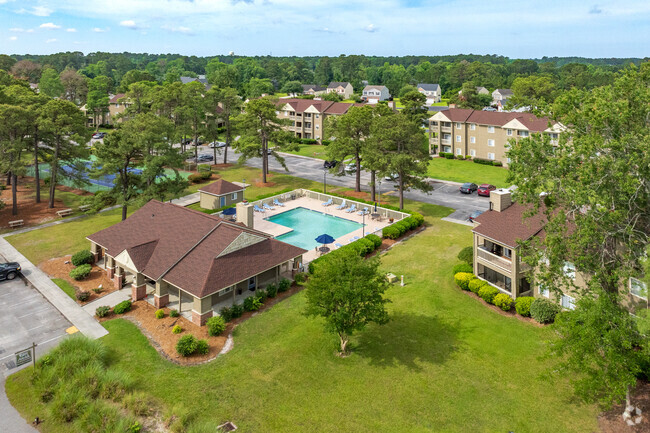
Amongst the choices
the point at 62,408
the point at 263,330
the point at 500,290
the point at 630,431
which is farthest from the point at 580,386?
the point at 62,408

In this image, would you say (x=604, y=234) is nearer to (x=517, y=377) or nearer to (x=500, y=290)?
(x=517, y=377)

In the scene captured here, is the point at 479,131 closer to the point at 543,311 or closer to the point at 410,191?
the point at 410,191

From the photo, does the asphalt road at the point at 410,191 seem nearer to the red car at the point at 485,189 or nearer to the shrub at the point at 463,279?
the red car at the point at 485,189

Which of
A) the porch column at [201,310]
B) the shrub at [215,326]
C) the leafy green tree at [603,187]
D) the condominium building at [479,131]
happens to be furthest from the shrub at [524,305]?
the condominium building at [479,131]

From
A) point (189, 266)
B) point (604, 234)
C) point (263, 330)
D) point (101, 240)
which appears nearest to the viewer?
point (604, 234)

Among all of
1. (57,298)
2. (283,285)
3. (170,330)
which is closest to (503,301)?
(283,285)

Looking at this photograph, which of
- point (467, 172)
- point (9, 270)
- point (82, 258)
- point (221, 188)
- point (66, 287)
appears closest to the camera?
point (66, 287)
